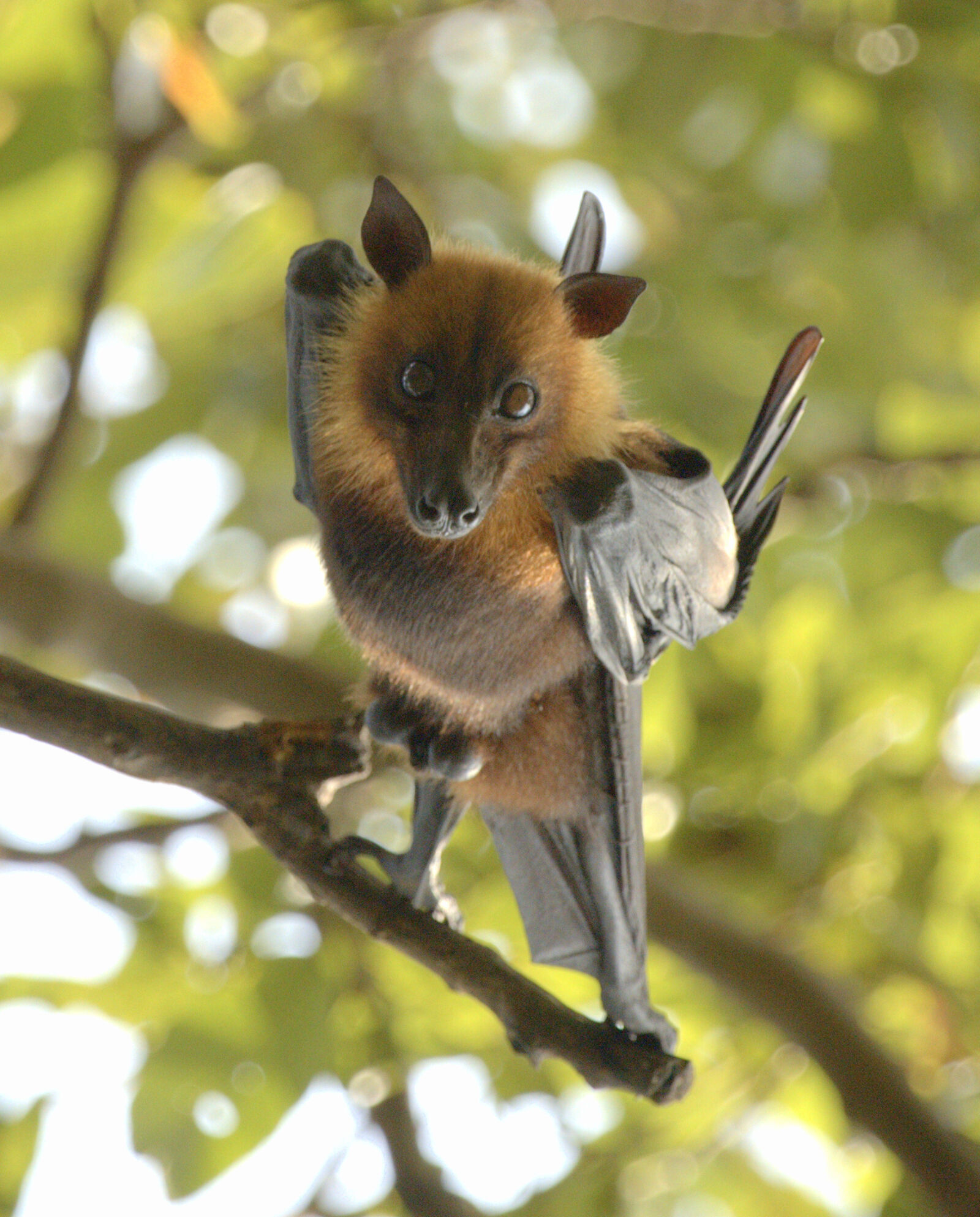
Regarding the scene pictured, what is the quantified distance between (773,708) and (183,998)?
1170 mm

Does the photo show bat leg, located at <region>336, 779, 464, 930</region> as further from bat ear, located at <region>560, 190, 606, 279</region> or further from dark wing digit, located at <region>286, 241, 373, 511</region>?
bat ear, located at <region>560, 190, 606, 279</region>

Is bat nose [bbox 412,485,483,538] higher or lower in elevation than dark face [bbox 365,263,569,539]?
lower

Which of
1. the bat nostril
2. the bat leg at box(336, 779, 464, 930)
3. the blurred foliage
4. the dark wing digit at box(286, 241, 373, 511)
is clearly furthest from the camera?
the blurred foliage


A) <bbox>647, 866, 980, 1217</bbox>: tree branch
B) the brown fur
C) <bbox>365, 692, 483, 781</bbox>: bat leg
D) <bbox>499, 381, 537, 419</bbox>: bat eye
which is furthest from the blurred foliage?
<bbox>499, 381, 537, 419</bbox>: bat eye

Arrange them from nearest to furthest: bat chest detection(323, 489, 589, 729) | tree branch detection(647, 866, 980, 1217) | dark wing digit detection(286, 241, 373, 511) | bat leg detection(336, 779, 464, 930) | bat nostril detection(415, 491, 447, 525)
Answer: bat nostril detection(415, 491, 447, 525) → bat chest detection(323, 489, 589, 729) → dark wing digit detection(286, 241, 373, 511) → bat leg detection(336, 779, 464, 930) → tree branch detection(647, 866, 980, 1217)

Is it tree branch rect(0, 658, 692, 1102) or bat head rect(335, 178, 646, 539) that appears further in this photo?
tree branch rect(0, 658, 692, 1102)

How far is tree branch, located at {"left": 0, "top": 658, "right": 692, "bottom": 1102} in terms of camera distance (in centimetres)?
110

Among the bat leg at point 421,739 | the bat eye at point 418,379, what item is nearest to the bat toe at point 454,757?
the bat leg at point 421,739

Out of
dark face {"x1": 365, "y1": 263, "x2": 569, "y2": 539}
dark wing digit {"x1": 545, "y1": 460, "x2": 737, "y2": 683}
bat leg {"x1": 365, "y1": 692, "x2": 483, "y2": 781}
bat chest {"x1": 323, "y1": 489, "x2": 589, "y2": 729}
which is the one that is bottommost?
bat leg {"x1": 365, "y1": 692, "x2": 483, "y2": 781}

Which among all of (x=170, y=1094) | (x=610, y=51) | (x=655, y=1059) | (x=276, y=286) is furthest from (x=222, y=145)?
(x=655, y=1059)

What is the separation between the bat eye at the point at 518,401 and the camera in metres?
0.89

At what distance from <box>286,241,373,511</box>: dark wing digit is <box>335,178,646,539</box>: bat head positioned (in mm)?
103

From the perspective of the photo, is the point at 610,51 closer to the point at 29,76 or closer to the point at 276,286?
the point at 276,286

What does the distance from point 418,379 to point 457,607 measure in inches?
7.2
